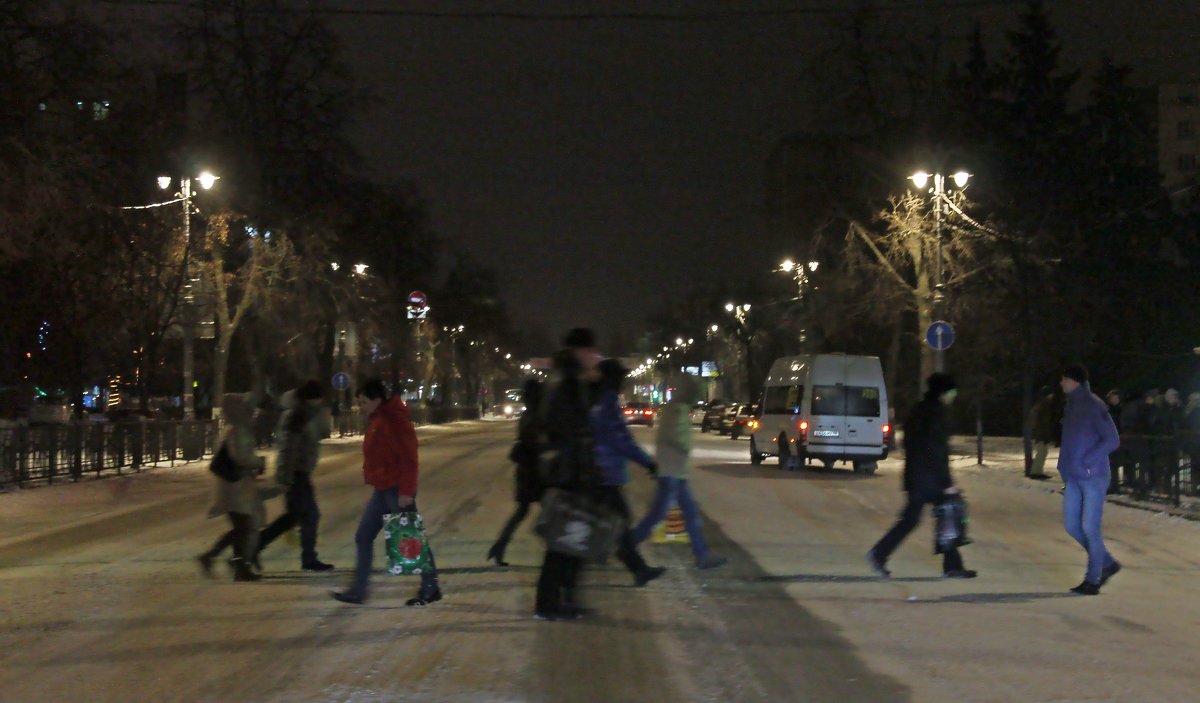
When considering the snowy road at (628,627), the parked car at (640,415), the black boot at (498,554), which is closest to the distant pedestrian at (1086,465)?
the snowy road at (628,627)

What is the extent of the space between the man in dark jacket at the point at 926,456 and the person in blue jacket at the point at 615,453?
2.24 metres

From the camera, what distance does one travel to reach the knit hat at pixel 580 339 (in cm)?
950

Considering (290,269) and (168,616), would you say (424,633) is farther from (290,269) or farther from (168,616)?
(290,269)

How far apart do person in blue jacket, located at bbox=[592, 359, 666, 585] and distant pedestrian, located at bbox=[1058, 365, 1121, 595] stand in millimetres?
3485

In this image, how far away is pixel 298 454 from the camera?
11.9 m

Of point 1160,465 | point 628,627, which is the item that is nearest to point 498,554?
point 628,627

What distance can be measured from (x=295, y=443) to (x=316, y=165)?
3385cm

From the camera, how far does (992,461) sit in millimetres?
36281

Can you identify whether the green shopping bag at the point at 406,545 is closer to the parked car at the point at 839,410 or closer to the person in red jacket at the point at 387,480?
the person in red jacket at the point at 387,480

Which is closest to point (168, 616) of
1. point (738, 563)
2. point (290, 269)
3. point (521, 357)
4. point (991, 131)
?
point (738, 563)

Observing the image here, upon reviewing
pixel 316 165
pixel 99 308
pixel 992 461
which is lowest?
pixel 992 461

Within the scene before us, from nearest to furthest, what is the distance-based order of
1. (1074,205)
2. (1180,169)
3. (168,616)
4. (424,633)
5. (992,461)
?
(424,633) < (168,616) < (992,461) < (1074,205) < (1180,169)

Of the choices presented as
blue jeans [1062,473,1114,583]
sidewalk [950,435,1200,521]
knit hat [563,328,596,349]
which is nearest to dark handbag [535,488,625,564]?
knit hat [563,328,596,349]

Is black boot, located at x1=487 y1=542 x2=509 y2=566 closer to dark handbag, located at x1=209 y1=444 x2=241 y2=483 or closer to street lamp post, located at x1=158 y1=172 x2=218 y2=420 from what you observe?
dark handbag, located at x1=209 y1=444 x2=241 y2=483
